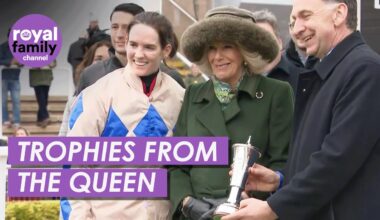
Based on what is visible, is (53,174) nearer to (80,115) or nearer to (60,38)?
(80,115)

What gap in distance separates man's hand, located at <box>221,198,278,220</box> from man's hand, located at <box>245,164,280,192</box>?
0.34m

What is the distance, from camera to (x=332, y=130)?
9.84 feet

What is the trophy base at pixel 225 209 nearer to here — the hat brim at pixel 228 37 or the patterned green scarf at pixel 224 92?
the patterned green scarf at pixel 224 92

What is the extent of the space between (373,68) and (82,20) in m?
10.5

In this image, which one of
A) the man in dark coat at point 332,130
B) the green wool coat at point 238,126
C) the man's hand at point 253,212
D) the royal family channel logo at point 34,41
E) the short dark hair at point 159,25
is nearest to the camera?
the man in dark coat at point 332,130

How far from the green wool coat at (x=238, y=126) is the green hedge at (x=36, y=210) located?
333 cm

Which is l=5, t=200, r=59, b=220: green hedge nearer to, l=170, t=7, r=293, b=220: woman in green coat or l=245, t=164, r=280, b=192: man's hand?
l=170, t=7, r=293, b=220: woman in green coat

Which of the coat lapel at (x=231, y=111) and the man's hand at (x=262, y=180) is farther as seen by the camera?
the coat lapel at (x=231, y=111)

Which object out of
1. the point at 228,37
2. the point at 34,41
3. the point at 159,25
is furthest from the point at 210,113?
the point at 34,41

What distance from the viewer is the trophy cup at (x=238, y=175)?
320 cm
